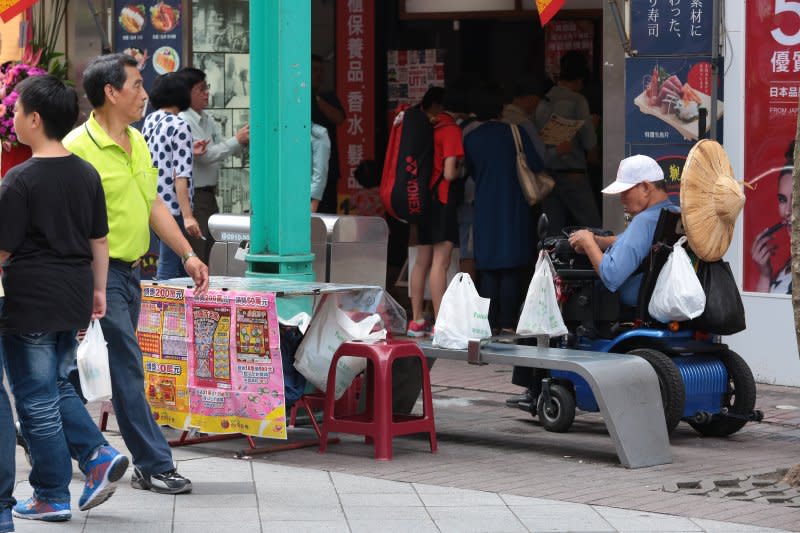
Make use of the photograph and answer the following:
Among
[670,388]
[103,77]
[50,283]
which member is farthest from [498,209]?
[50,283]

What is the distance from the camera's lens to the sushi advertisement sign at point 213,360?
7312mm

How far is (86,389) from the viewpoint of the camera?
6.10 meters

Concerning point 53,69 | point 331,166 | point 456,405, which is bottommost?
point 456,405

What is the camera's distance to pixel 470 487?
6887mm

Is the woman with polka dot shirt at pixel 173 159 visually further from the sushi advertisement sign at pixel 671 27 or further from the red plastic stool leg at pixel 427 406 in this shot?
the sushi advertisement sign at pixel 671 27

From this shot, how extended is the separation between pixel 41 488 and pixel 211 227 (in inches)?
154

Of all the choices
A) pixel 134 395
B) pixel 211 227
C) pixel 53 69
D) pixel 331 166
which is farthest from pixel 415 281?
pixel 134 395

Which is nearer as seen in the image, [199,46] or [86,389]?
[86,389]

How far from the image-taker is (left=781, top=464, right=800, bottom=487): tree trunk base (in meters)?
6.86

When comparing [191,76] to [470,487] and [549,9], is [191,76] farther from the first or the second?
[470,487]

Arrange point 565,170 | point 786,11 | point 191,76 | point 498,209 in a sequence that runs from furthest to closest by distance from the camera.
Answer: point 565,170 < point 498,209 < point 191,76 < point 786,11

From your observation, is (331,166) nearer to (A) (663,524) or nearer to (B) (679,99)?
(B) (679,99)

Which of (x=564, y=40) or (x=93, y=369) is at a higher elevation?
(x=564, y=40)

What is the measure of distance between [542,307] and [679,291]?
2.38 feet
